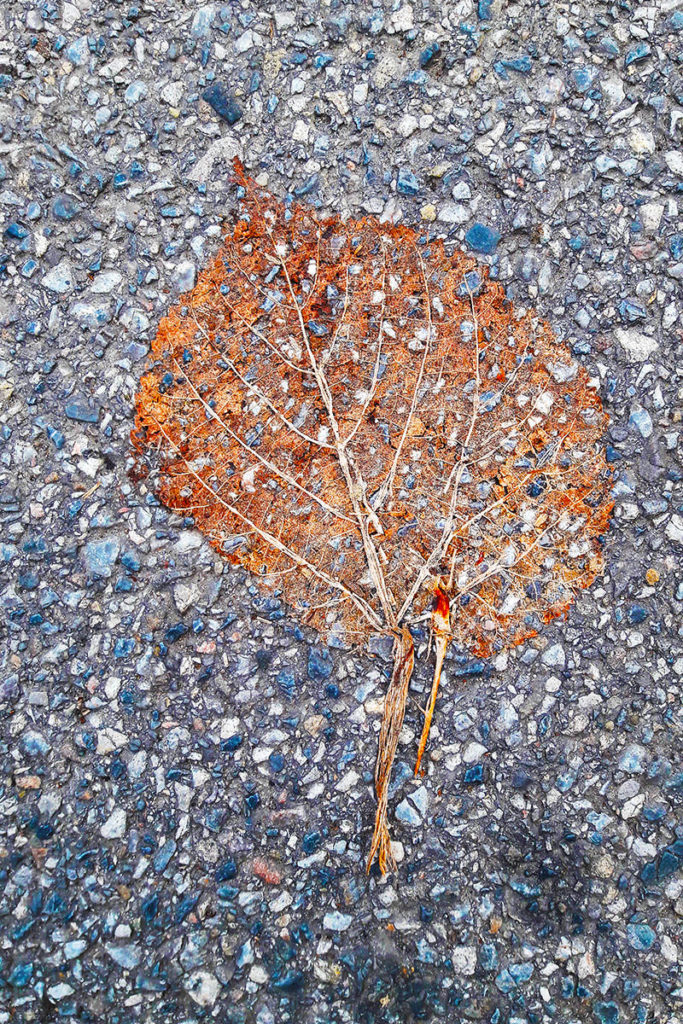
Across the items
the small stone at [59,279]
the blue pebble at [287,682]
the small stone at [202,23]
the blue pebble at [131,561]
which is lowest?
the blue pebble at [287,682]

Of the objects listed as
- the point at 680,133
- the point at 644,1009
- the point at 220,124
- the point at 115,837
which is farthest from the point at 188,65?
the point at 644,1009

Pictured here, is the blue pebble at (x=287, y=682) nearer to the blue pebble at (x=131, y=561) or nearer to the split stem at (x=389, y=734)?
the split stem at (x=389, y=734)

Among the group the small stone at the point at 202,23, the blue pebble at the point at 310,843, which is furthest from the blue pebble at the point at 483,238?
the blue pebble at the point at 310,843

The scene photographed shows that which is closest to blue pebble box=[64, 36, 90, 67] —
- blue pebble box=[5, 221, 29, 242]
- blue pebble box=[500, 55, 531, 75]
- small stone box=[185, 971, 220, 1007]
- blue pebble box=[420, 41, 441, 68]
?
blue pebble box=[5, 221, 29, 242]

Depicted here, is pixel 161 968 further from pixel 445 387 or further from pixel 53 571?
pixel 445 387

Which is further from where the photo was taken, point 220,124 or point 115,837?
point 220,124

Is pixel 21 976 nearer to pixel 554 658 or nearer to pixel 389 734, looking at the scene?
pixel 389 734
